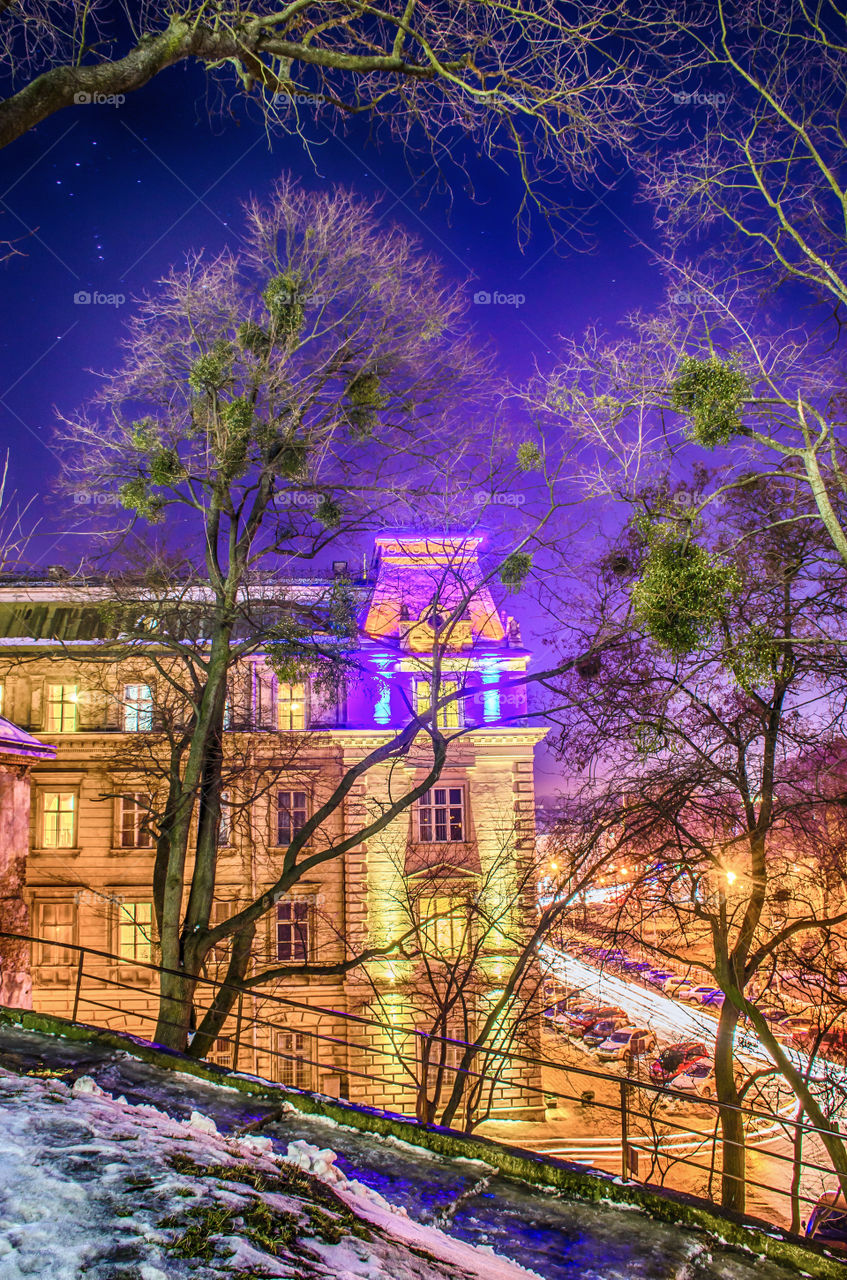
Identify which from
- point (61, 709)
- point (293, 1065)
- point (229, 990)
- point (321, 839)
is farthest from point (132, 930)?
point (229, 990)

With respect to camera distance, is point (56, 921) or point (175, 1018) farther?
point (56, 921)

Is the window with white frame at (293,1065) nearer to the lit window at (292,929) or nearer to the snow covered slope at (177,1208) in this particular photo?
the lit window at (292,929)

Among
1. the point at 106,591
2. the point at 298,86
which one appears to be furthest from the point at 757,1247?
the point at 106,591

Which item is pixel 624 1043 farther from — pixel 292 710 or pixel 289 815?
pixel 292 710

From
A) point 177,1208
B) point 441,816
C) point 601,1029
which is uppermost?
point 441,816

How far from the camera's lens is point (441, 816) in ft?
86.7

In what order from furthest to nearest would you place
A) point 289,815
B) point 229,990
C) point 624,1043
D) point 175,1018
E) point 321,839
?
point 624,1043 < point 289,815 < point 321,839 < point 229,990 < point 175,1018

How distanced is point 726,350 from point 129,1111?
29.9ft

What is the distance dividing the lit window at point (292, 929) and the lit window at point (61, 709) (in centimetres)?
911

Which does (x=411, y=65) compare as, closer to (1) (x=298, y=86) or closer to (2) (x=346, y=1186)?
(1) (x=298, y=86)

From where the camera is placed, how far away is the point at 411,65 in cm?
629

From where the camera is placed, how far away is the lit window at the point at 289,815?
88.0 ft

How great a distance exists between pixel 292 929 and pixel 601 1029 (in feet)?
51.1

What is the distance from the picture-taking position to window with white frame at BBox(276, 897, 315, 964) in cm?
2577
